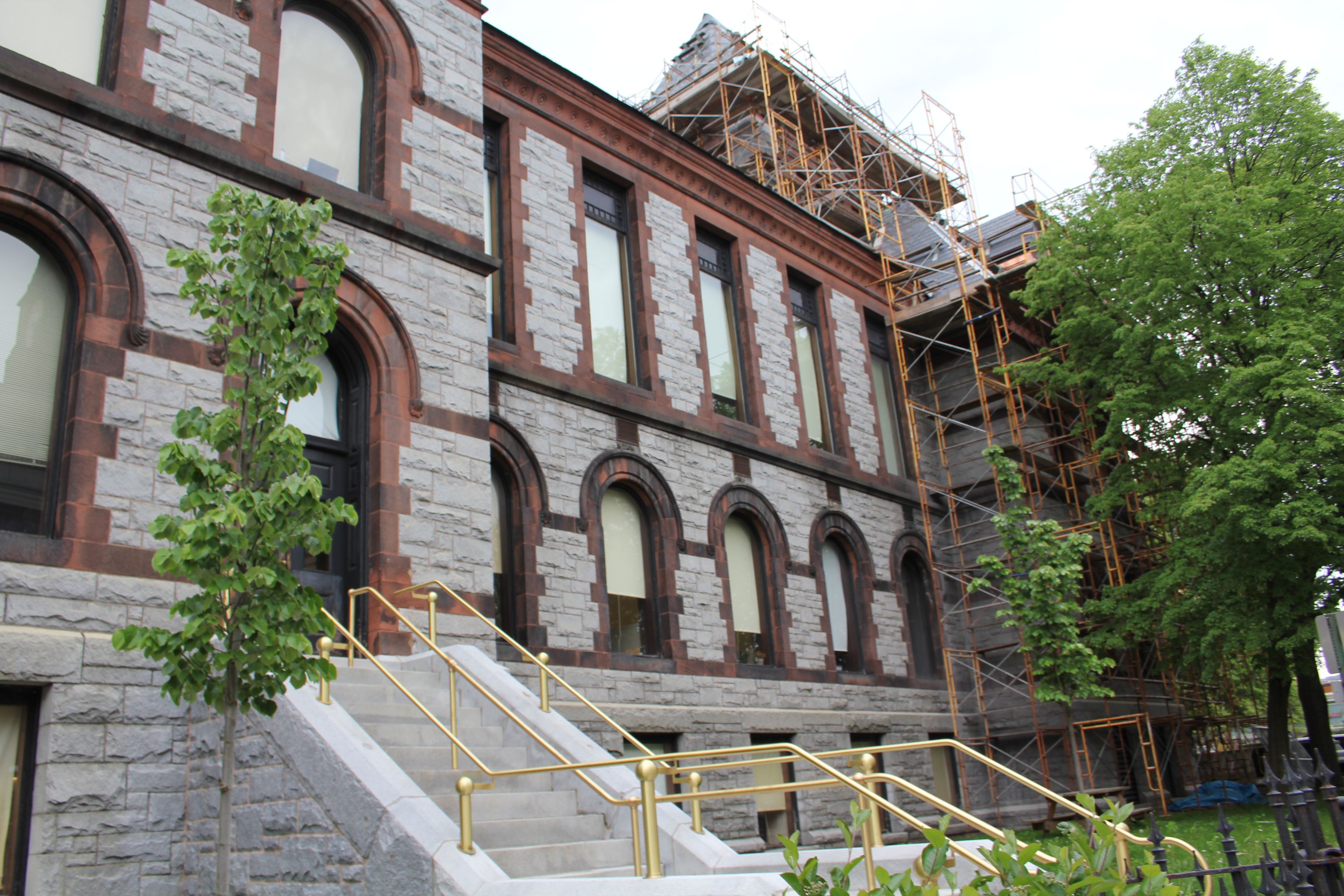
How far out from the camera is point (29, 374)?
28.9 ft

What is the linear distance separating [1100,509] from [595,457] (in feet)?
36.9

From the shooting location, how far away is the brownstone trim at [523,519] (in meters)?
13.1

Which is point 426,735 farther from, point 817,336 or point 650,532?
point 817,336

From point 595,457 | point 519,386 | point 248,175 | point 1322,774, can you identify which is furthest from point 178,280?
point 1322,774

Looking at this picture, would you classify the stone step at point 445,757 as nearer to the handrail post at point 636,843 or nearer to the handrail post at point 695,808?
the handrail post at point 695,808

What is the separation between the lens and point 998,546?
2128 cm

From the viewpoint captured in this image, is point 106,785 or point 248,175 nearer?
point 106,785

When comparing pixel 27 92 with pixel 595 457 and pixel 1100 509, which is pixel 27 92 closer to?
pixel 595 457

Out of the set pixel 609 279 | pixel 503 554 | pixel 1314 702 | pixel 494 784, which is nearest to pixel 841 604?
pixel 609 279

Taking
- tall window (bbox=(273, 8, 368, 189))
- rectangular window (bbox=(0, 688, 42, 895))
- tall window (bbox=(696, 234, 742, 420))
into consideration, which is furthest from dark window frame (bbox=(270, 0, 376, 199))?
tall window (bbox=(696, 234, 742, 420))

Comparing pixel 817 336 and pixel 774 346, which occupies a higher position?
pixel 817 336

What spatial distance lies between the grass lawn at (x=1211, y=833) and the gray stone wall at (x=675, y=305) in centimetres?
843

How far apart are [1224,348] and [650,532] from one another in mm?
11294

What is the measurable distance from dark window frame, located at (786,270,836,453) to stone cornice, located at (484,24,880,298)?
61 cm
